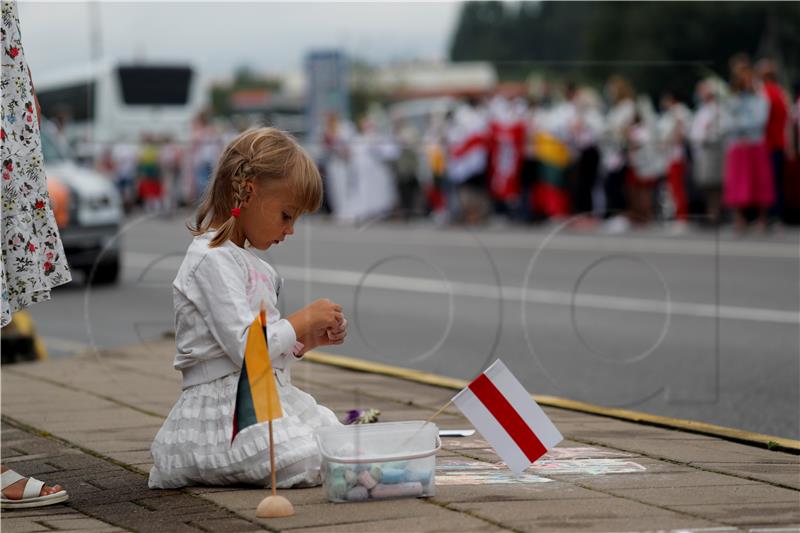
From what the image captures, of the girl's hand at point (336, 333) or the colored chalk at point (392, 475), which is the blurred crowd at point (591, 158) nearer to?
the girl's hand at point (336, 333)

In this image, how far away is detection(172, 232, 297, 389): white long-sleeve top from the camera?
452cm

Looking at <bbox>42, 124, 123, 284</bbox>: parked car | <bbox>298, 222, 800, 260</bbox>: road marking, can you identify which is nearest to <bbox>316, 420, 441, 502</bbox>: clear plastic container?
<bbox>298, 222, 800, 260</bbox>: road marking

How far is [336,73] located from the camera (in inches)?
1088

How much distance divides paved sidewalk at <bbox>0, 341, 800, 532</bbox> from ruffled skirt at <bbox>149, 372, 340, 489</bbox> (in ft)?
0.18

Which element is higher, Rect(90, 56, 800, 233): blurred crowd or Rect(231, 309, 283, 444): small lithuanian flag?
Rect(231, 309, 283, 444): small lithuanian flag

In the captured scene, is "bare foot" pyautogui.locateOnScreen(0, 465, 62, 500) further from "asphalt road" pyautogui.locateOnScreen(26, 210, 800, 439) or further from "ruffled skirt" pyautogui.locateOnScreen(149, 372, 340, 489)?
"asphalt road" pyautogui.locateOnScreen(26, 210, 800, 439)

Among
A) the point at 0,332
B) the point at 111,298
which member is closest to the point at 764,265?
the point at 111,298

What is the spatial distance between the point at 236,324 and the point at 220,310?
7cm

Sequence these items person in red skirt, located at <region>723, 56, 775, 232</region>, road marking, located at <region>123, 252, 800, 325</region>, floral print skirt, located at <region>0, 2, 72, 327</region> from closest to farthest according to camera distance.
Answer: floral print skirt, located at <region>0, 2, 72, 327</region> → road marking, located at <region>123, 252, 800, 325</region> → person in red skirt, located at <region>723, 56, 775, 232</region>

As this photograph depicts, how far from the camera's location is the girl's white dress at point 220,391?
14.9ft

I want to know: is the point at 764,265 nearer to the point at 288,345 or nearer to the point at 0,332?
the point at 0,332

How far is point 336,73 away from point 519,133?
21.3 feet

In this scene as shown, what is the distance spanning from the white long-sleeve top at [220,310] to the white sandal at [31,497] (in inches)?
20.3

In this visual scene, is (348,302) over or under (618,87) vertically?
under
